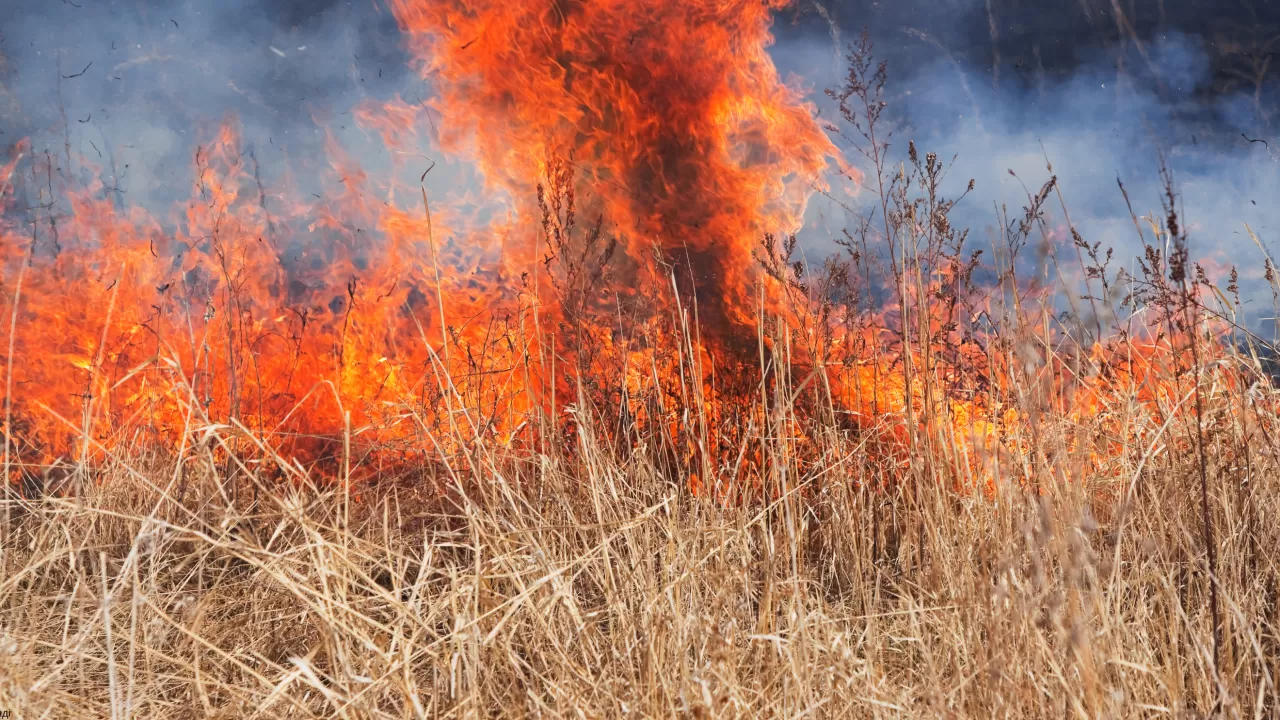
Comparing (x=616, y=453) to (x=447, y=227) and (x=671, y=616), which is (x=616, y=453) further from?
(x=447, y=227)

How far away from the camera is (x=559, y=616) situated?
61.6 inches

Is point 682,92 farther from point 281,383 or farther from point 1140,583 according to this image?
point 1140,583

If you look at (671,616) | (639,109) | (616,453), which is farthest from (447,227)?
(671,616)

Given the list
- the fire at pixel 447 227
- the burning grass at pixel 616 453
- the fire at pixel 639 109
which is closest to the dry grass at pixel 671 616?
the burning grass at pixel 616 453

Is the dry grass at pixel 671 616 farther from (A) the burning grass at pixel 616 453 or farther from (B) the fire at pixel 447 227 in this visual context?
(B) the fire at pixel 447 227

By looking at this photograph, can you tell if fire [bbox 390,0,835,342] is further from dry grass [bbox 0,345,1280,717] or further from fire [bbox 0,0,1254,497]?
dry grass [bbox 0,345,1280,717]

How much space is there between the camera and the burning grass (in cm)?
127

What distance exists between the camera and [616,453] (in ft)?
8.86

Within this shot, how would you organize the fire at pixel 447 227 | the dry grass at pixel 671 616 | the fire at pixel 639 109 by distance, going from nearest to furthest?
the dry grass at pixel 671 616, the fire at pixel 447 227, the fire at pixel 639 109

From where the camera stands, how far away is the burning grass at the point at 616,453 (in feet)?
4.17

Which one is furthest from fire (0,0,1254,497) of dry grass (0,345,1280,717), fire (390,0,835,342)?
dry grass (0,345,1280,717)

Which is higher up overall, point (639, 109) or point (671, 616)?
point (639, 109)

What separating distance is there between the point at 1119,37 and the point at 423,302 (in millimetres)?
3758

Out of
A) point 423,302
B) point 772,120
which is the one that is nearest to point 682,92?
point 772,120
